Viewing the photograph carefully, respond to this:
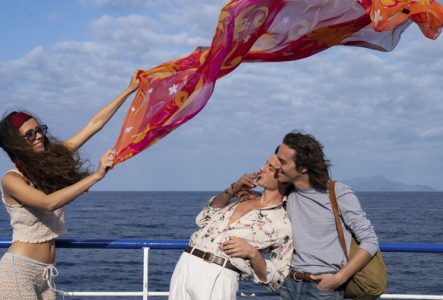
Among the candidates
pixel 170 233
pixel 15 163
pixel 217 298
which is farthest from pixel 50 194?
pixel 170 233

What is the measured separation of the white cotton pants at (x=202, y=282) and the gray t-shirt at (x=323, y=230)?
0.37 m

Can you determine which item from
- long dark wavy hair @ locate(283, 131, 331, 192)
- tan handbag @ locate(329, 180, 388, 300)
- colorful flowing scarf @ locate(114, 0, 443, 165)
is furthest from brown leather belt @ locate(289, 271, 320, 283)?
colorful flowing scarf @ locate(114, 0, 443, 165)

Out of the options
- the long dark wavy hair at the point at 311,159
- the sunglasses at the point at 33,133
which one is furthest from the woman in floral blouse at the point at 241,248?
the sunglasses at the point at 33,133

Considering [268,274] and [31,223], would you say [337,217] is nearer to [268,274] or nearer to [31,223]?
[268,274]

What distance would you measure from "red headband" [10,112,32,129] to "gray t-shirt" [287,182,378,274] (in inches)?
61.1

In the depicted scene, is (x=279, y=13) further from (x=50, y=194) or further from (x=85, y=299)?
(x=85, y=299)

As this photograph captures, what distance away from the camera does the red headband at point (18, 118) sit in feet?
11.3

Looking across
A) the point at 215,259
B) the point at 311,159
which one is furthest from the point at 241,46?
the point at 215,259

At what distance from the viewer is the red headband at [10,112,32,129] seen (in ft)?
11.3

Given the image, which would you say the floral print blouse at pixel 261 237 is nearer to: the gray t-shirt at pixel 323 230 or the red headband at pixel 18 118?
the gray t-shirt at pixel 323 230

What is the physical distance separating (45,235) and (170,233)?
137ft

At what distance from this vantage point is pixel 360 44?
11.9ft

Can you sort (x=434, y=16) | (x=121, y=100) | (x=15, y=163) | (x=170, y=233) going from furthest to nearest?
1. (x=170, y=233)
2. (x=121, y=100)
3. (x=15, y=163)
4. (x=434, y=16)

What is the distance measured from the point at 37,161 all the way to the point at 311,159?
147 cm
